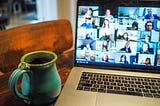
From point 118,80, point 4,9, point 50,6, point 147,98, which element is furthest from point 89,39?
point 4,9

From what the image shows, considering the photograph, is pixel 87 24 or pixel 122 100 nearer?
pixel 122 100

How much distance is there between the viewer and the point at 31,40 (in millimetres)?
1029

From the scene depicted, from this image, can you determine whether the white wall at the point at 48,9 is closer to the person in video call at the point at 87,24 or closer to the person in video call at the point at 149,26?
the person in video call at the point at 87,24

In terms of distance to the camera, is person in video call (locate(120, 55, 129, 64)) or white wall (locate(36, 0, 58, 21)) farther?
white wall (locate(36, 0, 58, 21))

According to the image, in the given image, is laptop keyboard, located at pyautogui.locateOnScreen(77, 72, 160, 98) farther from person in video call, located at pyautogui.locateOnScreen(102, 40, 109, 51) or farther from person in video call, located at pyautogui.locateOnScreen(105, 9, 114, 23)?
person in video call, located at pyautogui.locateOnScreen(105, 9, 114, 23)

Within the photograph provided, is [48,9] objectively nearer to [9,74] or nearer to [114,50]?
[9,74]

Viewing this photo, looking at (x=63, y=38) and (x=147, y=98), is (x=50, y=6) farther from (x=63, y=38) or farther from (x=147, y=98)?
(x=147, y=98)

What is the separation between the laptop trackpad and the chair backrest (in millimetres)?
484

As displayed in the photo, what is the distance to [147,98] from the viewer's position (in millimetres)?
645

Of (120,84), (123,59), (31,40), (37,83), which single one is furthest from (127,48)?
(31,40)

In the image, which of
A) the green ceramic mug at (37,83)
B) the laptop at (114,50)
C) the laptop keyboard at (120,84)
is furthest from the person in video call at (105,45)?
the green ceramic mug at (37,83)

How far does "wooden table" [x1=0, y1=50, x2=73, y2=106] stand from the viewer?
68 centimetres

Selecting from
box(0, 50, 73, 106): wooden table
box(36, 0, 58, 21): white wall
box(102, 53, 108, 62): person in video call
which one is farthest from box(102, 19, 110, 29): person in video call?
box(36, 0, 58, 21): white wall

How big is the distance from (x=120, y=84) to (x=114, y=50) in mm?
141
